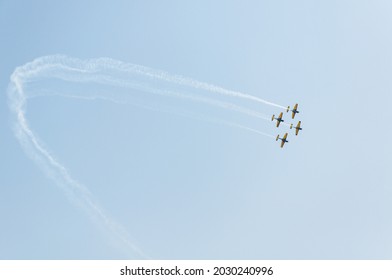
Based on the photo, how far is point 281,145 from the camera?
290ft
